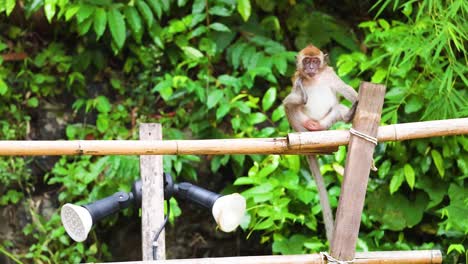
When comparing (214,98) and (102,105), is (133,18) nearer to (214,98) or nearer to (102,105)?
(102,105)

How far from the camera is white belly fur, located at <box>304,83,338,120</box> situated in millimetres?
3971

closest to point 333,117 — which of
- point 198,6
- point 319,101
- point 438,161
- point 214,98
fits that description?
point 319,101

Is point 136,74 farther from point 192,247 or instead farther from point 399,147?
point 399,147

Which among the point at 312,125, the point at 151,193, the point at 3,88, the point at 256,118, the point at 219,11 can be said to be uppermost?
the point at 219,11

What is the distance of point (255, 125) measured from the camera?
5.27m

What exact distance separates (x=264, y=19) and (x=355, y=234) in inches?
116

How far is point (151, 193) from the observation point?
9.82 feet

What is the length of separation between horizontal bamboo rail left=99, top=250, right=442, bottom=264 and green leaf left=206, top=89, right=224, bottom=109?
2.11 metres

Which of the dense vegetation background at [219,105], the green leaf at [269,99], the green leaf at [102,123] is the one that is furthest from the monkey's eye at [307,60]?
the green leaf at [102,123]

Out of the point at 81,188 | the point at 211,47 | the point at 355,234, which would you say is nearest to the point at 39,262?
the point at 81,188

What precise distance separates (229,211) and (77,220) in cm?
51

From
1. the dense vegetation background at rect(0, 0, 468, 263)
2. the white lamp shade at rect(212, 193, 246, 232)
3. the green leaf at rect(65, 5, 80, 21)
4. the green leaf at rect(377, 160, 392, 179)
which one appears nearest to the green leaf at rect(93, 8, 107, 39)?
the dense vegetation background at rect(0, 0, 468, 263)

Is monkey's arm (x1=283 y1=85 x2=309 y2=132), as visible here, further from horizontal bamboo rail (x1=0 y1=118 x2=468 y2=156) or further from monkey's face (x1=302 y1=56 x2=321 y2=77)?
horizontal bamboo rail (x1=0 y1=118 x2=468 y2=156)

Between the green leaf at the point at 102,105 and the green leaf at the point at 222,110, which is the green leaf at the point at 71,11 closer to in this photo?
the green leaf at the point at 102,105
